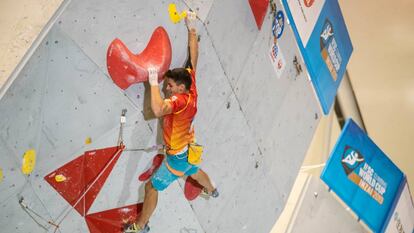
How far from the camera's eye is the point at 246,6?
3.77 metres

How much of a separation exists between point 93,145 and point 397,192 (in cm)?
373

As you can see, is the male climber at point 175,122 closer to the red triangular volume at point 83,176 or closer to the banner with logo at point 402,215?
the red triangular volume at point 83,176

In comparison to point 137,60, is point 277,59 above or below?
below

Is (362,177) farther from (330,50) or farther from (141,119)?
(141,119)

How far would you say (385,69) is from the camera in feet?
22.6

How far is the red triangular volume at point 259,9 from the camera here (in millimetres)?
3858

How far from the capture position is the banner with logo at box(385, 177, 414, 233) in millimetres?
5500

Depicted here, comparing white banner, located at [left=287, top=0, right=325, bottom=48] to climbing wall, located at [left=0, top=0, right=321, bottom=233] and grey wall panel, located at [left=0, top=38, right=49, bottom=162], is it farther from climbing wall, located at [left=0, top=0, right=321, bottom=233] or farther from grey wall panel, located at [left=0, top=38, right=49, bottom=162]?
grey wall panel, located at [left=0, top=38, right=49, bottom=162]

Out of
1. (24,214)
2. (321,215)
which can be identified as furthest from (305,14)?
(24,214)

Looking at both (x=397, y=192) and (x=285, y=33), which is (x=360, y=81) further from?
(x=285, y=33)

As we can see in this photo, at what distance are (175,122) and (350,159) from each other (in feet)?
7.81

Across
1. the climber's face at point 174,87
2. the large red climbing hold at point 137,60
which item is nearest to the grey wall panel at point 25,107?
the large red climbing hold at point 137,60

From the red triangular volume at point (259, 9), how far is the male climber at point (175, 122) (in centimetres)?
74

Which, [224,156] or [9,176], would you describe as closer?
[9,176]
